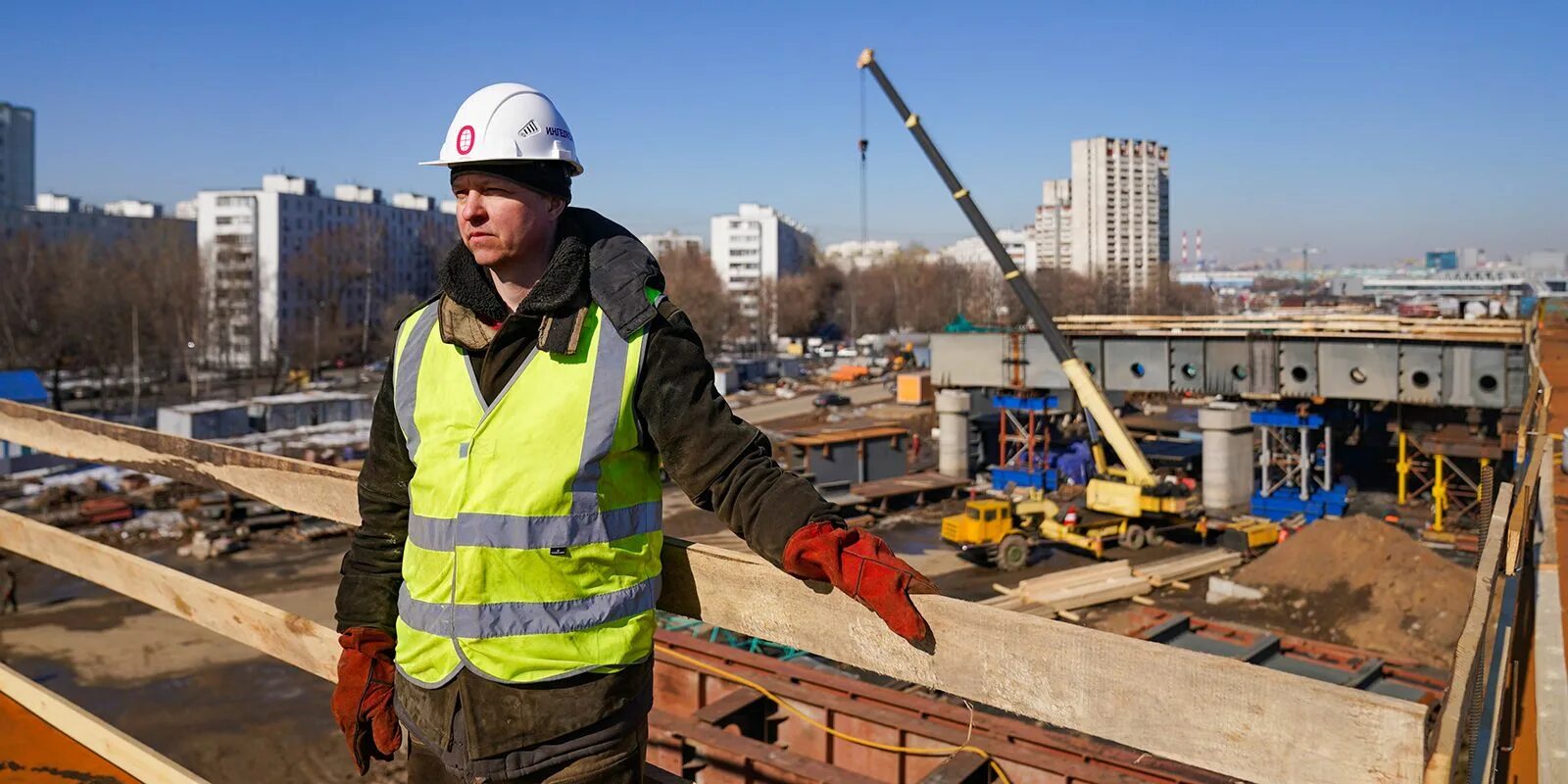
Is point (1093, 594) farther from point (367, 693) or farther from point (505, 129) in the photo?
point (505, 129)

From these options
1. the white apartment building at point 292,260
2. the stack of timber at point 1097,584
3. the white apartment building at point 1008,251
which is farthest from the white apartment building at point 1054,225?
the stack of timber at point 1097,584

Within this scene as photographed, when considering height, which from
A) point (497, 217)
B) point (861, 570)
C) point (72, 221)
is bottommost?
point (861, 570)

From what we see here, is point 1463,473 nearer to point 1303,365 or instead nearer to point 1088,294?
point 1303,365

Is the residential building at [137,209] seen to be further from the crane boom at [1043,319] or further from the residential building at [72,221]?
the crane boom at [1043,319]

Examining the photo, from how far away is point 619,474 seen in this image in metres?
2.01

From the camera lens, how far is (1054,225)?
133625 millimetres

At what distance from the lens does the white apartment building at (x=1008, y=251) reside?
5674 inches

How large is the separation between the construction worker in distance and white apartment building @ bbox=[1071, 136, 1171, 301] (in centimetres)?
11470

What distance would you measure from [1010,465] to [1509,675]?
26.5 metres

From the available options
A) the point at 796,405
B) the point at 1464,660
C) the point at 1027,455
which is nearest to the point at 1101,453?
the point at 1027,455

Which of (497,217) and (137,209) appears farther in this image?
(137,209)

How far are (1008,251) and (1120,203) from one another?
16021mm

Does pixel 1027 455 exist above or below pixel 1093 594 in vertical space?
above

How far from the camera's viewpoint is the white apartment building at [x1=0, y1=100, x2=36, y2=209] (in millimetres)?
116119
